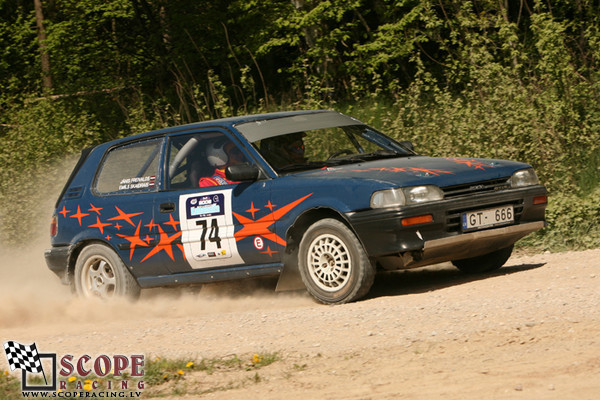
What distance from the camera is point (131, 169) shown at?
9.48 meters

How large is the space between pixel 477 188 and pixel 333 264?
137 cm

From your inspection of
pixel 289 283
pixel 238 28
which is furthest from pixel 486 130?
pixel 238 28

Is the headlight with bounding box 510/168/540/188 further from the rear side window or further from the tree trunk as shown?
the tree trunk

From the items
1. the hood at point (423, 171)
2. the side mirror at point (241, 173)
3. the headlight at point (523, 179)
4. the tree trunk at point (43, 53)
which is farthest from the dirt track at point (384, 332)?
the tree trunk at point (43, 53)

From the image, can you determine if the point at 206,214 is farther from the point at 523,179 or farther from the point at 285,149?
the point at 523,179

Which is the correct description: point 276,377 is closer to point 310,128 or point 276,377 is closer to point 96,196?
point 310,128

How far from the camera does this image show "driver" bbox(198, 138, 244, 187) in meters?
8.62

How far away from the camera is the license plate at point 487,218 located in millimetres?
7723

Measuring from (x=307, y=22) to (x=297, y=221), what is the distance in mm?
11504

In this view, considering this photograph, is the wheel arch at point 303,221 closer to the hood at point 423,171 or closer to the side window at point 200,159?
the hood at point 423,171

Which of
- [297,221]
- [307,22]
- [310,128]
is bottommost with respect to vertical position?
[297,221]

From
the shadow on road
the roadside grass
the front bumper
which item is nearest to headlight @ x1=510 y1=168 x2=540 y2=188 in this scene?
the front bumper

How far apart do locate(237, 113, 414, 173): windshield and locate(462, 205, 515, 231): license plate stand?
1284 millimetres

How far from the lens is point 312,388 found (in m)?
5.26
